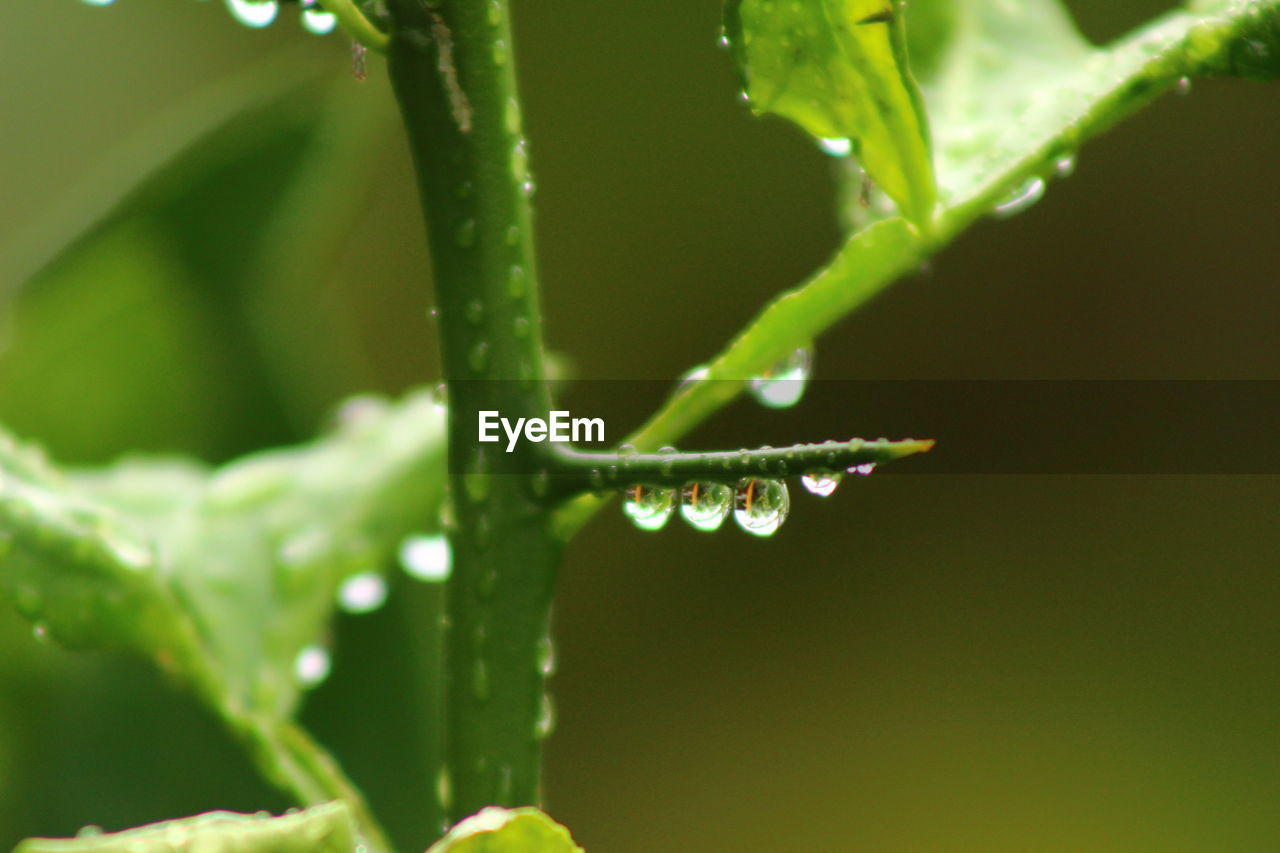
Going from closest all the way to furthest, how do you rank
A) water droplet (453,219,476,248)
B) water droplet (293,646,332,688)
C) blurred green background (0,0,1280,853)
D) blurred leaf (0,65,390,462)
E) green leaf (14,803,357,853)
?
green leaf (14,803,357,853) → water droplet (453,219,476,248) → water droplet (293,646,332,688) → blurred leaf (0,65,390,462) → blurred green background (0,0,1280,853)

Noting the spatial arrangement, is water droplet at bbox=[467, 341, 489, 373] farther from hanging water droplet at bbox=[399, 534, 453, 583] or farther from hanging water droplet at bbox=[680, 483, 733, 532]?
hanging water droplet at bbox=[399, 534, 453, 583]

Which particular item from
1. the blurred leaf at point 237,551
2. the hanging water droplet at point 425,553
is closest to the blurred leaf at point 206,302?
the blurred leaf at point 237,551

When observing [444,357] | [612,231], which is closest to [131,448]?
[444,357]

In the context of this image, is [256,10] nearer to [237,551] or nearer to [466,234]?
[466,234]


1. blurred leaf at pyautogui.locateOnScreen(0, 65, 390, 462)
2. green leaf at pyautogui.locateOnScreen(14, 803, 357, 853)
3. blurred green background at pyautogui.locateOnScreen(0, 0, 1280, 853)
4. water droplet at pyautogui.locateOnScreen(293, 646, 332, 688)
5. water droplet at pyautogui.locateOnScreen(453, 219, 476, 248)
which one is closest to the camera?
green leaf at pyautogui.locateOnScreen(14, 803, 357, 853)

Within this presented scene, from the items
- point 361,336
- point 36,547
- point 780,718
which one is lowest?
point 780,718

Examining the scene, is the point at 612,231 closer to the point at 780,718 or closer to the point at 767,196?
the point at 767,196

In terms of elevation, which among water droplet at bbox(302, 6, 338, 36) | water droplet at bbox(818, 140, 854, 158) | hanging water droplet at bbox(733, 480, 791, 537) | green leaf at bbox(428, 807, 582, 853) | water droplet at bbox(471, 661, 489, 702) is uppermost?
water droplet at bbox(302, 6, 338, 36)

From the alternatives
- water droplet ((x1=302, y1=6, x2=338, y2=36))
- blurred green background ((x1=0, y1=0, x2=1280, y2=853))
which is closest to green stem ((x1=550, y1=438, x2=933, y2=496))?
water droplet ((x1=302, y1=6, x2=338, y2=36))
